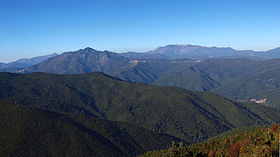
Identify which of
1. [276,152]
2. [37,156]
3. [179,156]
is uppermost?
[276,152]

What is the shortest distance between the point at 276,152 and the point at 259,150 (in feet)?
13.7

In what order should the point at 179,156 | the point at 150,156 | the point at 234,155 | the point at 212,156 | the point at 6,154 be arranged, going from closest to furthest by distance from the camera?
the point at 179,156
the point at 234,155
the point at 212,156
the point at 150,156
the point at 6,154

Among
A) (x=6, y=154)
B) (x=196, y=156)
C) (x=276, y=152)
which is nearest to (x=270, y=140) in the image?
(x=276, y=152)

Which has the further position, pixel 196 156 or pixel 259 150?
pixel 196 156

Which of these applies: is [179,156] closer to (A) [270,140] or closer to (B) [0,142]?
(A) [270,140]

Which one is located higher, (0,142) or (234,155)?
(234,155)

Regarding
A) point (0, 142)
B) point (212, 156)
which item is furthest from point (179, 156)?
point (0, 142)

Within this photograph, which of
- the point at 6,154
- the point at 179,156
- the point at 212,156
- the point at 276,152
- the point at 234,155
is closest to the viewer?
the point at 276,152

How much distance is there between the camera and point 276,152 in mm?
57438

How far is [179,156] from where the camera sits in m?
74.1

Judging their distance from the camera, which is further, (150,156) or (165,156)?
(150,156)

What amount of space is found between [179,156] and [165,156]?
580cm

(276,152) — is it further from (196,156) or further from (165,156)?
(165,156)

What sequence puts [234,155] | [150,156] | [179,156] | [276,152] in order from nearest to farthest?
[276,152], [179,156], [234,155], [150,156]
